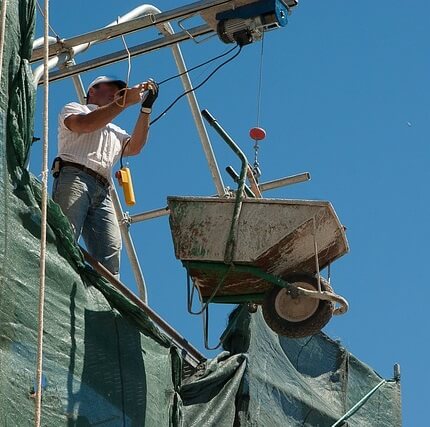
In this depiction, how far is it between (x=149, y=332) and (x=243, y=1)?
7.35 feet

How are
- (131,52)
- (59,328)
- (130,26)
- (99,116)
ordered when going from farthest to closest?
(131,52), (130,26), (99,116), (59,328)

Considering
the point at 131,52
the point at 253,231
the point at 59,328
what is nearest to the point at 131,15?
the point at 131,52

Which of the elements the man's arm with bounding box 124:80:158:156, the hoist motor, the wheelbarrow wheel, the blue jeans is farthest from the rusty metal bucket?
the hoist motor

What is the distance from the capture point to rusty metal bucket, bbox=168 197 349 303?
8703 mm

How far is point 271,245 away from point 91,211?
1.05m

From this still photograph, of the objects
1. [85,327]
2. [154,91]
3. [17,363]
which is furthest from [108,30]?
[17,363]

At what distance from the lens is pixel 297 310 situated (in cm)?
→ 894

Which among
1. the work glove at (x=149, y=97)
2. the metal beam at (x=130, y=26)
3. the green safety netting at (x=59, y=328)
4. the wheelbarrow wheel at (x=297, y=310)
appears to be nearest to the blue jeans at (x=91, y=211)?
the work glove at (x=149, y=97)

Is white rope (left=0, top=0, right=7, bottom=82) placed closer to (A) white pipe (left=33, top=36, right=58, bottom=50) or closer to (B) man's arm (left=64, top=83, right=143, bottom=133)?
(B) man's arm (left=64, top=83, right=143, bottom=133)

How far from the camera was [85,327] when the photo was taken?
7566 millimetres

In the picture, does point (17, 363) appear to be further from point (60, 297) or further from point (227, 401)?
point (227, 401)

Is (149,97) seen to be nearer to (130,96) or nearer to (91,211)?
(130,96)

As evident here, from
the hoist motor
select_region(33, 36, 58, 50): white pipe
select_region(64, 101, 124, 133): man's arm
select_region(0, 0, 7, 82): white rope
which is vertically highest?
the hoist motor

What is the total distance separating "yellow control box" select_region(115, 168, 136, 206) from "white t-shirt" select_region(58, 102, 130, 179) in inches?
7.2
